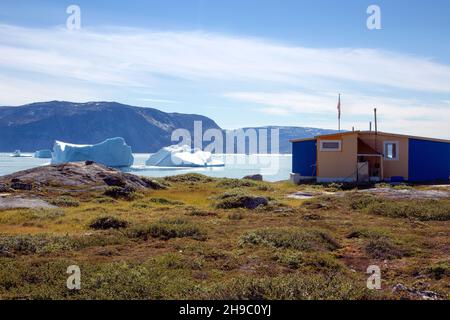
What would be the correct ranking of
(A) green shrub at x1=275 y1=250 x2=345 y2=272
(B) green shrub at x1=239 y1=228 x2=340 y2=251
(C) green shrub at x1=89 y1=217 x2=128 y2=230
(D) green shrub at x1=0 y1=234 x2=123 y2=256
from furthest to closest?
(C) green shrub at x1=89 y1=217 x2=128 y2=230 → (B) green shrub at x1=239 y1=228 x2=340 y2=251 → (D) green shrub at x1=0 y1=234 x2=123 y2=256 → (A) green shrub at x1=275 y1=250 x2=345 y2=272

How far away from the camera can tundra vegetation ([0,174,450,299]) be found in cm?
877

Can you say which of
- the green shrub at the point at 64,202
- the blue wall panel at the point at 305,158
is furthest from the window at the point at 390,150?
the green shrub at the point at 64,202

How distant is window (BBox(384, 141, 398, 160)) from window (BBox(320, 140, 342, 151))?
3.76 m

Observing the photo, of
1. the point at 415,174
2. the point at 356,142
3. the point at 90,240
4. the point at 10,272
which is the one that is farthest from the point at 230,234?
the point at 415,174

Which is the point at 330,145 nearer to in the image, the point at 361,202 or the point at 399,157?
the point at 399,157

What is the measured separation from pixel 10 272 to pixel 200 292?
4307 millimetres

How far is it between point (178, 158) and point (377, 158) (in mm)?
60969

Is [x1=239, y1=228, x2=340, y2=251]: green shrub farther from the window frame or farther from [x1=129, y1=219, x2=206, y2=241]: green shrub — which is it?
the window frame

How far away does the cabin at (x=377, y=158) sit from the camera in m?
38.8

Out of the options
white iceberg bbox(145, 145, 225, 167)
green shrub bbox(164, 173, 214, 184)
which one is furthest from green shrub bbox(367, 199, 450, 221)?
white iceberg bbox(145, 145, 225, 167)

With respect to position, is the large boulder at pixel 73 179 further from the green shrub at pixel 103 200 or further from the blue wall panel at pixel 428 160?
the blue wall panel at pixel 428 160

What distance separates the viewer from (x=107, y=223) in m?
17.4

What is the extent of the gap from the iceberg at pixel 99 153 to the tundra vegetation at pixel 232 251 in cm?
5414

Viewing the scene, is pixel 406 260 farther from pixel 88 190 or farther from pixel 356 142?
pixel 356 142
